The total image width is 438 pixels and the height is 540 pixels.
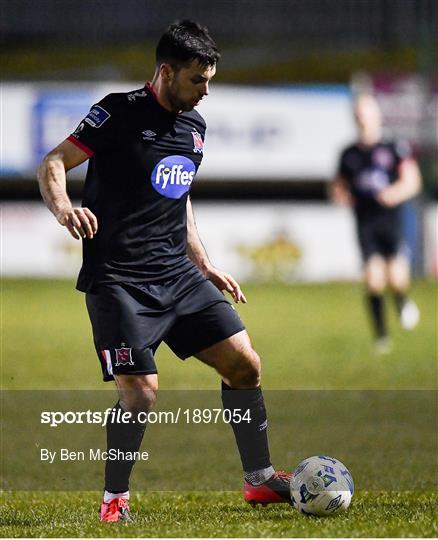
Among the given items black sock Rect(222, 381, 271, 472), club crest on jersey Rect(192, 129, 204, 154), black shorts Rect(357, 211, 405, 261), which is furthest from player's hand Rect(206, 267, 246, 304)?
black shorts Rect(357, 211, 405, 261)

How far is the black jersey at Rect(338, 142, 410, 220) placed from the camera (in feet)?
47.0

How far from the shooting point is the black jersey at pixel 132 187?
16.0 ft

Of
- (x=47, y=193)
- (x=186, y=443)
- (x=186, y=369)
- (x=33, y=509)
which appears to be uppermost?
(x=47, y=193)

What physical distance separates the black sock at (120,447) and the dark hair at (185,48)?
4.58 feet

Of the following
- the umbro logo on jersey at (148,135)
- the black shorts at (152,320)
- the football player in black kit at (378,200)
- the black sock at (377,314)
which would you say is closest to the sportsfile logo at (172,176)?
the umbro logo on jersey at (148,135)

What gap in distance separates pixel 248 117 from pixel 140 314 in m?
20.7

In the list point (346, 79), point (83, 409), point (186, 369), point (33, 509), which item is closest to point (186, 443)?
point (83, 409)

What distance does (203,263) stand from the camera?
17.3 ft

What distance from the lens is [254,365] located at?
201 inches

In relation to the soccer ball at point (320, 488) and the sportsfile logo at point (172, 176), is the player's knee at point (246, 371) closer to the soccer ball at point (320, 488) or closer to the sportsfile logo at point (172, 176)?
the soccer ball at point (320, 488)

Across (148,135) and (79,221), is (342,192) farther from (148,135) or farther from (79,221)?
(79,221)

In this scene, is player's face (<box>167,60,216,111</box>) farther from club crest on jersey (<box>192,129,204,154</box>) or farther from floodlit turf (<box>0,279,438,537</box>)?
floodlit turf (<box>0,279,438,537</box>)

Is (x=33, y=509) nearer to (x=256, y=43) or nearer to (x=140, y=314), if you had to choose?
(x=140, y=314)

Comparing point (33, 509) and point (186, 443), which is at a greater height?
point (33, 509)
